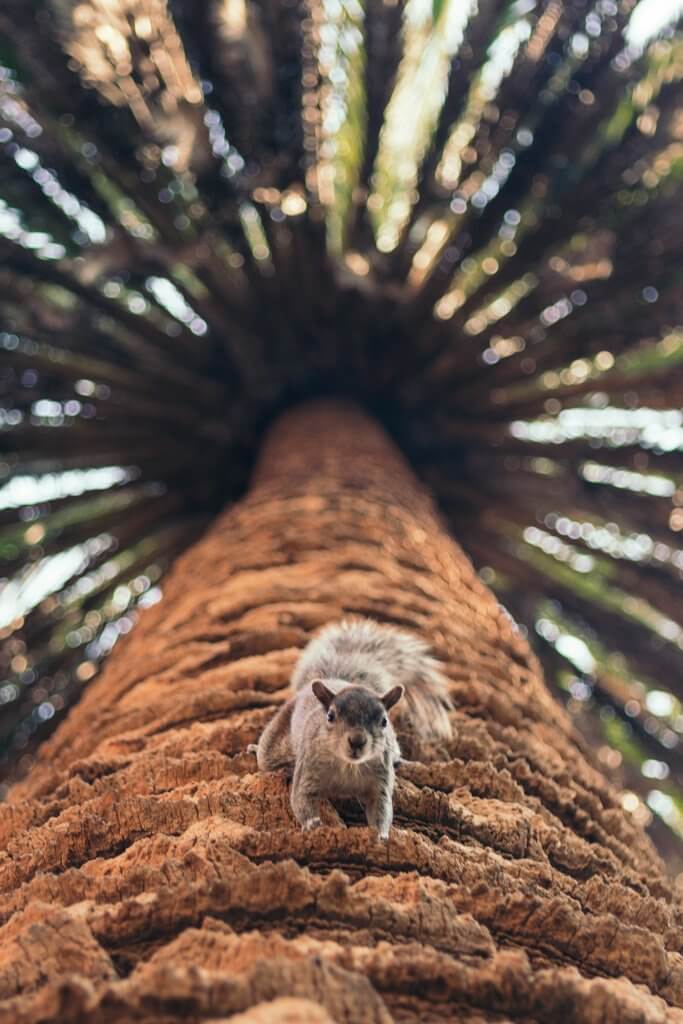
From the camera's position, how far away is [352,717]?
81.2 inches

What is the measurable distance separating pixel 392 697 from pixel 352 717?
18 cm

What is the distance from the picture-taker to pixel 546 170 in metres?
5.79

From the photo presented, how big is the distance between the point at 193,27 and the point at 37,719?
4350 millimetres

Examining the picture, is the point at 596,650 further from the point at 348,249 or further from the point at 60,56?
the point at 60,56

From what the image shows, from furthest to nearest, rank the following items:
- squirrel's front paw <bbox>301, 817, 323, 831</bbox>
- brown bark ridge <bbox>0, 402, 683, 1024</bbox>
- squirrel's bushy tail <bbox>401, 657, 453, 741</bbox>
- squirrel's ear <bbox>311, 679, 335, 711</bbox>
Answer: squirrel's bushy tail <bbox>401, 657, 453, 741</bbox> → squirrel's ear <bbox>311, 679, 335, 711</bbox> → squirrel's front paw <bbox>301, 817, 323, 831</bbox> → brown bark ridge <bbox>0, 402, 683, 1024</bbox>

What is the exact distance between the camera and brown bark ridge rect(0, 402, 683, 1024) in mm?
1231

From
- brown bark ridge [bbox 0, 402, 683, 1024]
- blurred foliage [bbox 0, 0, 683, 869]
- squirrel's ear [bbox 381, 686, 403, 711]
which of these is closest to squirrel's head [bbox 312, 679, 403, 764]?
squirrel's ear [bbox 381, 686, 403, 711]

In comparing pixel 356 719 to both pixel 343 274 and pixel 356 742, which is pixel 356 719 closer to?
pixel 356 742

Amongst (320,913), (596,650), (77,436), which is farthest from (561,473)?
(320,913)

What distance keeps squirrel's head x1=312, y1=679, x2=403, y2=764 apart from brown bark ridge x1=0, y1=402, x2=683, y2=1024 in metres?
0.11

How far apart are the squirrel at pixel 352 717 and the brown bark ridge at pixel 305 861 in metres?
Result: 0.06

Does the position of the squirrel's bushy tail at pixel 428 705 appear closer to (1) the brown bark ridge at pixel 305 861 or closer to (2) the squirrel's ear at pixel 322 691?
(1) the brown bark ridge at pixel 305 861

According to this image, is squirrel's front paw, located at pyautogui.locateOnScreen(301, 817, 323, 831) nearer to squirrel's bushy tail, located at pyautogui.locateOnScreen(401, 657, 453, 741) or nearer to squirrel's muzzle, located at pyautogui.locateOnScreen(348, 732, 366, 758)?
squirrel's muzzle, located at pyautogui.locateOnScreen(348, 732, 366, 758)

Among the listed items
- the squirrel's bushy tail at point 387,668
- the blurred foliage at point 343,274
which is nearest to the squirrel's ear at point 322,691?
the squirrel's bushy tail at point 387,668
